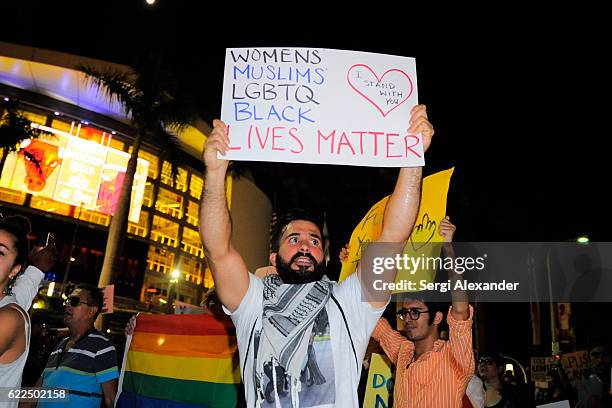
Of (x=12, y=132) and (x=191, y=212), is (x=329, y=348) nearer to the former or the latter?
(x=12, y=132)

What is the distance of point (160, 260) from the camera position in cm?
3572

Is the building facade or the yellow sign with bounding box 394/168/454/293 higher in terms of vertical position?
the building facade

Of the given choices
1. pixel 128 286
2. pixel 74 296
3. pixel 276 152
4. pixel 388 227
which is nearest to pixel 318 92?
pixel 276 152

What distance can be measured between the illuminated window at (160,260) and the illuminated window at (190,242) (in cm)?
187

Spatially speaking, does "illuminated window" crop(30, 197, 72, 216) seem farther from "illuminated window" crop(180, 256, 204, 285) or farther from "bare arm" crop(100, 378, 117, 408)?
"bare arm" crop(100, 378, 117, 408)

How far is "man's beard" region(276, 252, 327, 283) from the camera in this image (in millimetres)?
2525

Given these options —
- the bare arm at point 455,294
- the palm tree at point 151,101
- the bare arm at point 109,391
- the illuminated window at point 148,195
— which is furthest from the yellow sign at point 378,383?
the illuminated window at point 148,195

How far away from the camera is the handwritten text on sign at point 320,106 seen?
261 centimetres

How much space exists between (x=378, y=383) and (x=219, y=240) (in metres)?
3.04

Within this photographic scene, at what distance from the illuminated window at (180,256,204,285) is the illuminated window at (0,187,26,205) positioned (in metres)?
13.2

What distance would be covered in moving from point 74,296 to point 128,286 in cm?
2979

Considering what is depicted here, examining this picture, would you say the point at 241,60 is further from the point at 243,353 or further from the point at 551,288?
the point at 551,288

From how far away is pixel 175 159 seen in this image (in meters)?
18.0

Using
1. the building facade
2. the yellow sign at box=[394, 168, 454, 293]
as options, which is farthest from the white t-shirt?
the building facade
